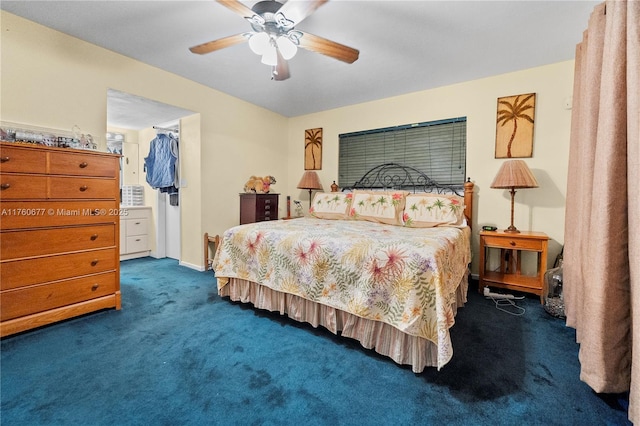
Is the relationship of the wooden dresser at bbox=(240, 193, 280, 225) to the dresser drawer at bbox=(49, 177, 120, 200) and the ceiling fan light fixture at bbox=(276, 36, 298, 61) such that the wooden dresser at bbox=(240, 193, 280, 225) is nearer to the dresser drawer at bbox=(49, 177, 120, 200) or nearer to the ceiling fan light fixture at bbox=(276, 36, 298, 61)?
the dresser drawer at bbox=(49, 177, 120, 200)

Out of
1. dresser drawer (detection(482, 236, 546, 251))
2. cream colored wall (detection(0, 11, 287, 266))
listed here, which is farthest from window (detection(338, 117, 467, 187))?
cream colored wall (detection(0, 11, 287, 266))

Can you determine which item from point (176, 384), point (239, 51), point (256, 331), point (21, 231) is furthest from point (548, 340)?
point (21, 231)

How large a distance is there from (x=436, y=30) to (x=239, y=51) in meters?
1.79

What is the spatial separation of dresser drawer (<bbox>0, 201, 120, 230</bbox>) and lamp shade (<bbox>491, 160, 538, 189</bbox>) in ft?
11.9

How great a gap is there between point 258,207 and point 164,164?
151 cm

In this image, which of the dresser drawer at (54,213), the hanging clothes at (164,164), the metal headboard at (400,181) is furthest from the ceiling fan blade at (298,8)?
the hanging clothes at (164,164)

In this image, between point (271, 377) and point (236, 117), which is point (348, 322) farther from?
point (236, 117)

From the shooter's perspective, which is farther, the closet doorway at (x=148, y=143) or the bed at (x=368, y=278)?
the closet doorway at (x=148, y=143)

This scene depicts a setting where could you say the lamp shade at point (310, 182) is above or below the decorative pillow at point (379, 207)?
above

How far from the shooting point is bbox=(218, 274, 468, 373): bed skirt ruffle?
1581mm

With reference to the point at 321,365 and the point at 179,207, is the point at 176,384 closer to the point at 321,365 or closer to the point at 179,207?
the point at 321,365

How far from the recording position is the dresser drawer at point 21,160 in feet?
5.90

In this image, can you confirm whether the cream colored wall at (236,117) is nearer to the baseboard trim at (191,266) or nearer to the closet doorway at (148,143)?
the baseboard trim at (191,266)

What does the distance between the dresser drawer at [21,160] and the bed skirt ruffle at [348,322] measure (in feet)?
5.40
